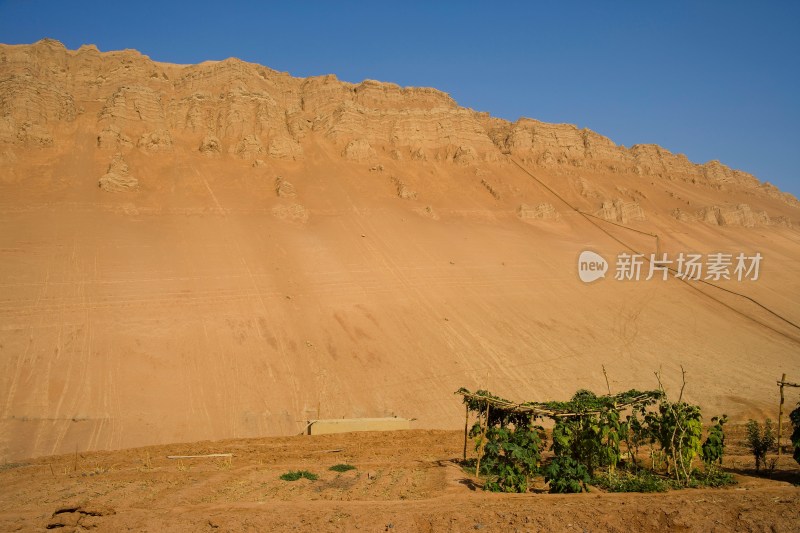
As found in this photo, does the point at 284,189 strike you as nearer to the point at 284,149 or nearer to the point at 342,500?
the point at 284,149

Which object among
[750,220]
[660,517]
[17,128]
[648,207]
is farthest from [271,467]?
[750,220]

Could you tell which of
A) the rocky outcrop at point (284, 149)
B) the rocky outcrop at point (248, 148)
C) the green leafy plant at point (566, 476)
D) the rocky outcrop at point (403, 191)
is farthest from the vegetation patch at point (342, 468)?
the rocky outcrop at point (284, 149)

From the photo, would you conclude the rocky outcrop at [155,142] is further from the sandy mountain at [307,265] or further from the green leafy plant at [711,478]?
the green leafy plant at [711,478]

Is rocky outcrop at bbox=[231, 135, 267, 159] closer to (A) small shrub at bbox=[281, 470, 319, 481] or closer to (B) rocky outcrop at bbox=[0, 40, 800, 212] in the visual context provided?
(B) rocky outcrop at bbox=[0, 40, 800, 212]

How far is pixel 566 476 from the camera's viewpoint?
886 centimetres

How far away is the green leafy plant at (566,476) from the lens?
876cm

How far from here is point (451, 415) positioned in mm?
18594

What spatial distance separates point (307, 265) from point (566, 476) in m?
18.7

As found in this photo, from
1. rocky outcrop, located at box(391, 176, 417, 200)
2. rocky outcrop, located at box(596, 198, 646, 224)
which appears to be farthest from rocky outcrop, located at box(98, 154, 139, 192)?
rocky outcrop, located at box(596, 198, 646, 224)

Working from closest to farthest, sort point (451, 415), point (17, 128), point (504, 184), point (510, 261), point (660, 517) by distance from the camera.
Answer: point (660, 517), point (451, 415), point (17, 128), point (510, 261), point (504, 184)

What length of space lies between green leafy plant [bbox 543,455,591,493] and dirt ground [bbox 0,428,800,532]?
330 millimetres

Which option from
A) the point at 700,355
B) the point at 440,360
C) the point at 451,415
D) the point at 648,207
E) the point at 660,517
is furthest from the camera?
the point at 648,207

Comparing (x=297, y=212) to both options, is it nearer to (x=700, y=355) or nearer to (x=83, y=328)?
(x=83, y=328)

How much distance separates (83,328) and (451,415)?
540 inches
